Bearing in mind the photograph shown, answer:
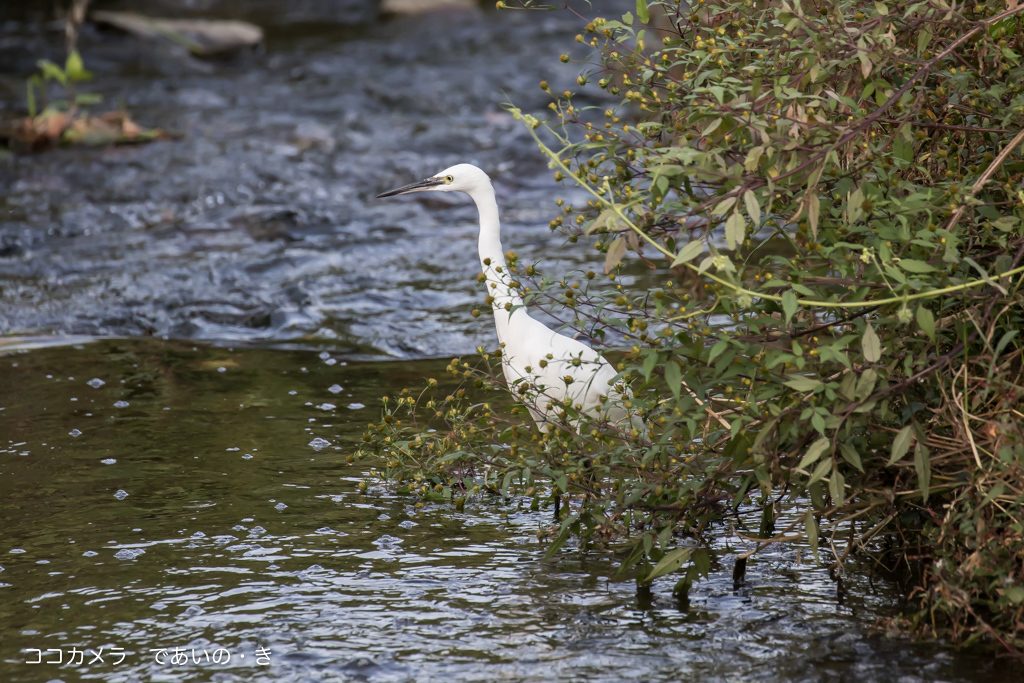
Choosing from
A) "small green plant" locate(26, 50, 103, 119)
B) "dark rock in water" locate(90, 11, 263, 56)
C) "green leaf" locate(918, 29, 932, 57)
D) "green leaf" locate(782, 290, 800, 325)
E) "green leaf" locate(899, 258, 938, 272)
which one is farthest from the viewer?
"dark rock in water" locate(90, 11, 263, 56)

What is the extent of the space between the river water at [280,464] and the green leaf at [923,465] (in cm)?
50

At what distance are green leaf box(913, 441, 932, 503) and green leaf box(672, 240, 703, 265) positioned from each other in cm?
82

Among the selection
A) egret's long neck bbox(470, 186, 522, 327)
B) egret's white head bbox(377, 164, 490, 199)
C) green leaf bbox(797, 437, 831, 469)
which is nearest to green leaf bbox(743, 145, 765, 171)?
green leaf bbox(797, 437, 831, 469)

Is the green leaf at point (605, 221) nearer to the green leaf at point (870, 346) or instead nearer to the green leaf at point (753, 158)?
the green leaf at point (753, 158)

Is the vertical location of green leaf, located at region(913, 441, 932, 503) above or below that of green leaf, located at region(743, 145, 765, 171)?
below

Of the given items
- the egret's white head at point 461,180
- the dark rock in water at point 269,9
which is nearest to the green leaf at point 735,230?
the egret's white head at point 461,180

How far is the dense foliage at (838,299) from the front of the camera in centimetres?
293

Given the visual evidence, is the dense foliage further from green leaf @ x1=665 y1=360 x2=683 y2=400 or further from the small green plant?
the small green plant

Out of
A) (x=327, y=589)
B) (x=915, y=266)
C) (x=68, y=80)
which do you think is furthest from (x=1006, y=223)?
(x=68, y=80)

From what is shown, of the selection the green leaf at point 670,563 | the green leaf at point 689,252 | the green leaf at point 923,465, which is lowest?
the green leaf at point 670,563

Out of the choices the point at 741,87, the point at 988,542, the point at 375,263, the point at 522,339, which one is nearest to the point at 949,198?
the point at 741,87

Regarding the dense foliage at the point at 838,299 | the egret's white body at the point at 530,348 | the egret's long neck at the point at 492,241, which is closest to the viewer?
the dense foliage at the point at 838,299

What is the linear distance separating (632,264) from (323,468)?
13.7ft

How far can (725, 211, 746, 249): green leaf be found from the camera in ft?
9.06
